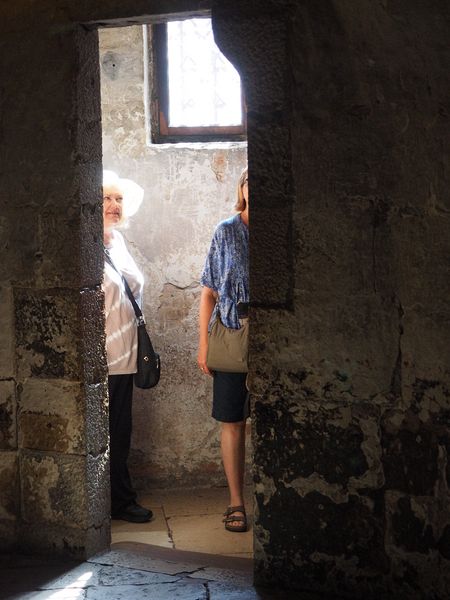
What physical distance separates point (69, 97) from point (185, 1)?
58 centimetres

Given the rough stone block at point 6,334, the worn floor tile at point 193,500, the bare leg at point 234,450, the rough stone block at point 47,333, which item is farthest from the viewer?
the worn floor tile at point 193,500

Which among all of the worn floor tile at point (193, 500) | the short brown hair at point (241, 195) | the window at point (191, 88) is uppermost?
the window at point (191, 88)

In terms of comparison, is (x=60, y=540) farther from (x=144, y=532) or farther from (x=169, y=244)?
(x=169, y=244)

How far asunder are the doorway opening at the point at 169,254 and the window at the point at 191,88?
42 mm

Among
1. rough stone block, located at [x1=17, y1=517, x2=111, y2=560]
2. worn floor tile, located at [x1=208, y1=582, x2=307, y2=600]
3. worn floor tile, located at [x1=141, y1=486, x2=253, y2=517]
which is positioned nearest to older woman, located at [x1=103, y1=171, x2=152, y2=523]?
worn floor tile, located at [x1=141, y1=486, x2=253, y2=517]

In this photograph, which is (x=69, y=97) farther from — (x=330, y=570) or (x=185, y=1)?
(x=330, y=570)

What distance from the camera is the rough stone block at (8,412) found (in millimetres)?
3949

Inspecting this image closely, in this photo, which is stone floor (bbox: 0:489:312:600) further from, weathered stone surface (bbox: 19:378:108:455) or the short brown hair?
the short brown hair

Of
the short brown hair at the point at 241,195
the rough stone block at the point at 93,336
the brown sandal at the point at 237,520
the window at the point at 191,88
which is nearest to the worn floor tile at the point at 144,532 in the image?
the brown sandal at the point at 237,520

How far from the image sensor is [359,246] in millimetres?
3252

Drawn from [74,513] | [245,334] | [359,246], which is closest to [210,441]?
[245,334]

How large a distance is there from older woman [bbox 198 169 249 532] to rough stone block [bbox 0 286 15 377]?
978mm

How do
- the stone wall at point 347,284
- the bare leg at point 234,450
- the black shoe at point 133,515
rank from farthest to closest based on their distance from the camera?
1. the black shoe at point 133,515
2. the bare leg at point 234,450
3. the stone wall at point 347,284

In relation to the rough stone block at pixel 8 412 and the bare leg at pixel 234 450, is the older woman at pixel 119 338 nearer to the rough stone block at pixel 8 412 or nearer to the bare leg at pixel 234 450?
the bare leg at pixel 234 450
